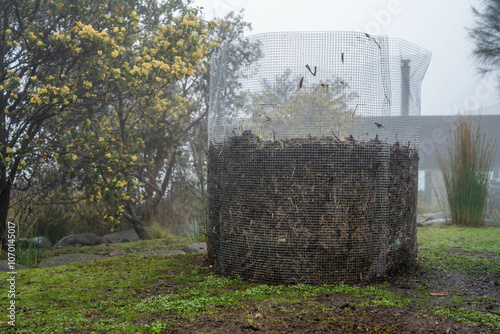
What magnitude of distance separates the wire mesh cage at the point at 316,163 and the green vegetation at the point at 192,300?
248mm

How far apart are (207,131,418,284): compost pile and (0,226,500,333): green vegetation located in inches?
6.7

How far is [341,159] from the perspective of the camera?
3.38 m

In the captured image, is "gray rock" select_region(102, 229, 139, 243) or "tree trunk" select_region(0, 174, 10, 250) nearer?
"tree trunk" select_region(0, 174, 10, 250)

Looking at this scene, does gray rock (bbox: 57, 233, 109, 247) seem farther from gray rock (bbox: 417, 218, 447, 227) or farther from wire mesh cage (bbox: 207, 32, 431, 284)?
gray rock (bbox: 417, 218, 447, 227)

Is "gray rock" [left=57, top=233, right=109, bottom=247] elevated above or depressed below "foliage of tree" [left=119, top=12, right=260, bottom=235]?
below

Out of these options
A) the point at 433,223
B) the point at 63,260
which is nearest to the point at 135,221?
the point at 63,260

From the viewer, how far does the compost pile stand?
3357 millimetres

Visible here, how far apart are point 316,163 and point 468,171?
14.7 feet

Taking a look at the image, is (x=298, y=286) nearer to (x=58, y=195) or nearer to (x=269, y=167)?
(x=269, y=167)

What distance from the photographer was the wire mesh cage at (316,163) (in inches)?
133

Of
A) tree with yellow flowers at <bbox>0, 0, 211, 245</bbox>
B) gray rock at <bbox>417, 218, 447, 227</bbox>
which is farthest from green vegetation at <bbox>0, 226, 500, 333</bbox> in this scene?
gray rock at <bbox>417, 218, 447, 227</bbox>

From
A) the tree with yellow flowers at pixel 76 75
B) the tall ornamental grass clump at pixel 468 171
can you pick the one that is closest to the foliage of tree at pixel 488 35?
the tall ornamental grass clump at pixel 468 171

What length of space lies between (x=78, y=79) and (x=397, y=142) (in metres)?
4.50

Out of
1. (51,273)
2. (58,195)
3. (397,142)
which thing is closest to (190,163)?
(58,195)
